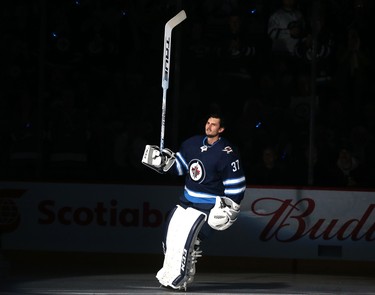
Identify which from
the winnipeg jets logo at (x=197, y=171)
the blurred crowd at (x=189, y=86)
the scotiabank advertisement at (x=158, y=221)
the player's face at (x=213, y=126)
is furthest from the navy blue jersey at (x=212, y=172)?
the blurred crowd at (x=189, y=86)

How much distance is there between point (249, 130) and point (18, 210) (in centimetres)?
260

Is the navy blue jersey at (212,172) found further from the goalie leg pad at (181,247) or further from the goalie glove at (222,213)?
the goalie leg pad at (181,247)

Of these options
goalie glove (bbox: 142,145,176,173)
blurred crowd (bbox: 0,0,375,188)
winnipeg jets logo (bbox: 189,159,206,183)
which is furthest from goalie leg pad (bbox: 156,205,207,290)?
blurred crowd (bbox: 0,0,375,188)

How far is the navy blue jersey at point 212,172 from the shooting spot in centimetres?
882

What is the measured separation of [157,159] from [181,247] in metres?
0.76

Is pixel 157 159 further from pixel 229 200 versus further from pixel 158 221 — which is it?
pixel 158 221

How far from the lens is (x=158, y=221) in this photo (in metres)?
11.0

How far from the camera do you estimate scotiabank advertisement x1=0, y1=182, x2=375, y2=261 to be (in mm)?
10961

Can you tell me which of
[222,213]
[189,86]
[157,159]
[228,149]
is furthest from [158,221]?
[222,213]

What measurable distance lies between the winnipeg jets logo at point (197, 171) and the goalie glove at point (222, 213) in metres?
0.27

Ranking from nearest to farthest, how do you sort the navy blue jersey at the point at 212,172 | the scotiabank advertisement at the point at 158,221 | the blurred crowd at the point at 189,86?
the navy blue jersey at the point at 212,172 → the scotiabank advertisement at the point at 158,221 → the blurred crowd at the point at 189,86

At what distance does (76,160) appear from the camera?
37.3 feet

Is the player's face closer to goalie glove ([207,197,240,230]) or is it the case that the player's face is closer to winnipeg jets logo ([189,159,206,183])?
winnipeg jets logo ([189,159,206,183])

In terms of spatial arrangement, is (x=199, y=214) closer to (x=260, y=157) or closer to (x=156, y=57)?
(x=260, y=157)
